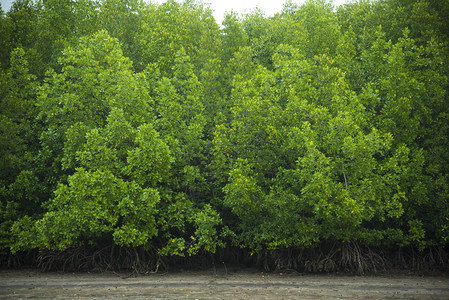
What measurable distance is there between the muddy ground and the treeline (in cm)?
111

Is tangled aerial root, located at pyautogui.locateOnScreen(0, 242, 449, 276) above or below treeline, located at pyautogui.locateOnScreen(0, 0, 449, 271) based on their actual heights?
below

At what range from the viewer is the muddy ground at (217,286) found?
1099 cm

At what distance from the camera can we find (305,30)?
18.3 metres

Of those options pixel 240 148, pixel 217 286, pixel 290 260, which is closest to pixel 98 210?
pixel 217 286

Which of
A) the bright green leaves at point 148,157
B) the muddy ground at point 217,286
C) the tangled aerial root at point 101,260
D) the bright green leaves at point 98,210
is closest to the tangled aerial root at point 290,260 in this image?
the tangled aerial root at point 101,260

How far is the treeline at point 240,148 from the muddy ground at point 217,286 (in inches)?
43.5

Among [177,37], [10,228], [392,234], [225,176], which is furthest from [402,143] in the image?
[10,228]

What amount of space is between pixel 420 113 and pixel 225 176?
798 cm

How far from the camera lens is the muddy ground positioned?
1099 cm

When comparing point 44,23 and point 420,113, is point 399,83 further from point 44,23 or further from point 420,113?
point 44,23

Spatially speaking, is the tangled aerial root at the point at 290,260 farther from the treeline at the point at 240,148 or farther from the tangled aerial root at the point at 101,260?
the treeline at the point at 240,148

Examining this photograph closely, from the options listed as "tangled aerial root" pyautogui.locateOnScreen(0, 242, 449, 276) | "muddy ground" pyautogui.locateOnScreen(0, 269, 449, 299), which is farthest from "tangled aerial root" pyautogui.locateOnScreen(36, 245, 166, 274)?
"muddy ground" pyautogui.locateOnScreen(0, 269, 449, 299)

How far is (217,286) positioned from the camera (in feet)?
41.5

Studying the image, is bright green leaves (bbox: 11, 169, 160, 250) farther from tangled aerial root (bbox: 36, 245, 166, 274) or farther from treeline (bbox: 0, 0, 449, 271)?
tangled aerial root (bbox: 36, 245, 166, 274)
